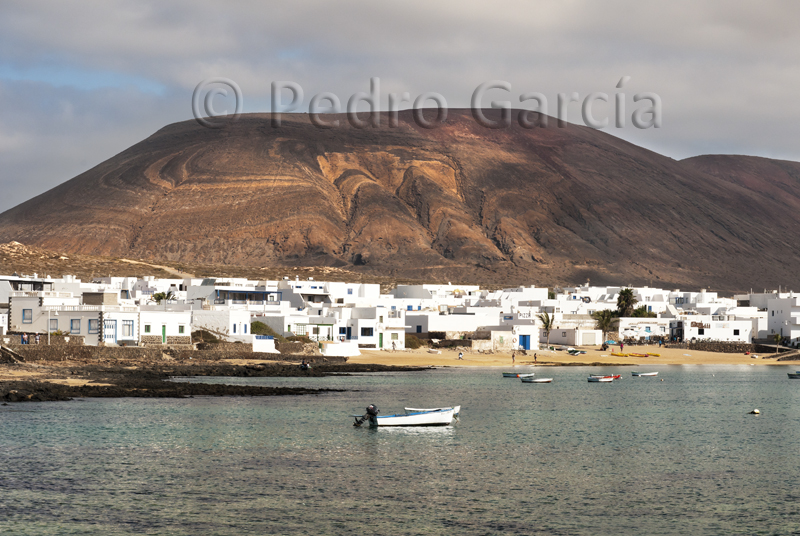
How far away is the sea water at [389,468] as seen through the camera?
27297 millimetres

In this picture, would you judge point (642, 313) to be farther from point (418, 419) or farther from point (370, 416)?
point (370, 416)

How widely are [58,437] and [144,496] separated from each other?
11.6 meters

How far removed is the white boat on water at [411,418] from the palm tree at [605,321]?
71.1 metres

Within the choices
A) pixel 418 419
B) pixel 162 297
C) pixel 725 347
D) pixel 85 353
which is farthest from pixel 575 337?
pixel 418 419

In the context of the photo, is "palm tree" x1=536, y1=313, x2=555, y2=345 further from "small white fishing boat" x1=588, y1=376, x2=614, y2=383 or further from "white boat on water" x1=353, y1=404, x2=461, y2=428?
"white boat on water" x1=353, y1=404, x2=461, y2=428

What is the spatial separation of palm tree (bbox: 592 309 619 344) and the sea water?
55509 mm

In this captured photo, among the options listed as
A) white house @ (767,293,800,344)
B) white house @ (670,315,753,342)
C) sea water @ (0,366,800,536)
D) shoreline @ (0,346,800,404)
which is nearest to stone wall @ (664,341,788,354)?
white house @ (670,315,753,342)

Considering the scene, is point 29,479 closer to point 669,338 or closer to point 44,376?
point 44,376

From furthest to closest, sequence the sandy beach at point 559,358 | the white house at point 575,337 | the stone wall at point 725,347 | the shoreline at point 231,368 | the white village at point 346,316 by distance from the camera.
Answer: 1. the stone wall at point 725,347
2. the white house at point 575,337
3. the sandy beach at point 559,358
4. the white village at point 346,316
5. the shoreline at point 231,368

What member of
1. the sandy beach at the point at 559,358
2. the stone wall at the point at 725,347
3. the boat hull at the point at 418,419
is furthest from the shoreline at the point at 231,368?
the boat hull at the point at 418,419

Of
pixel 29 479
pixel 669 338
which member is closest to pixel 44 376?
pixel 29 479

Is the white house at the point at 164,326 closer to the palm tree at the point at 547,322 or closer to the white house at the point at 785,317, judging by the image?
the palm tree at the point at 547,322

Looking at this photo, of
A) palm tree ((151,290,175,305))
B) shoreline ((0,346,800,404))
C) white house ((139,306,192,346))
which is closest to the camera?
shoreline ((0,346,800,404))

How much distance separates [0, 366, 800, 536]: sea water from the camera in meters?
27.3
